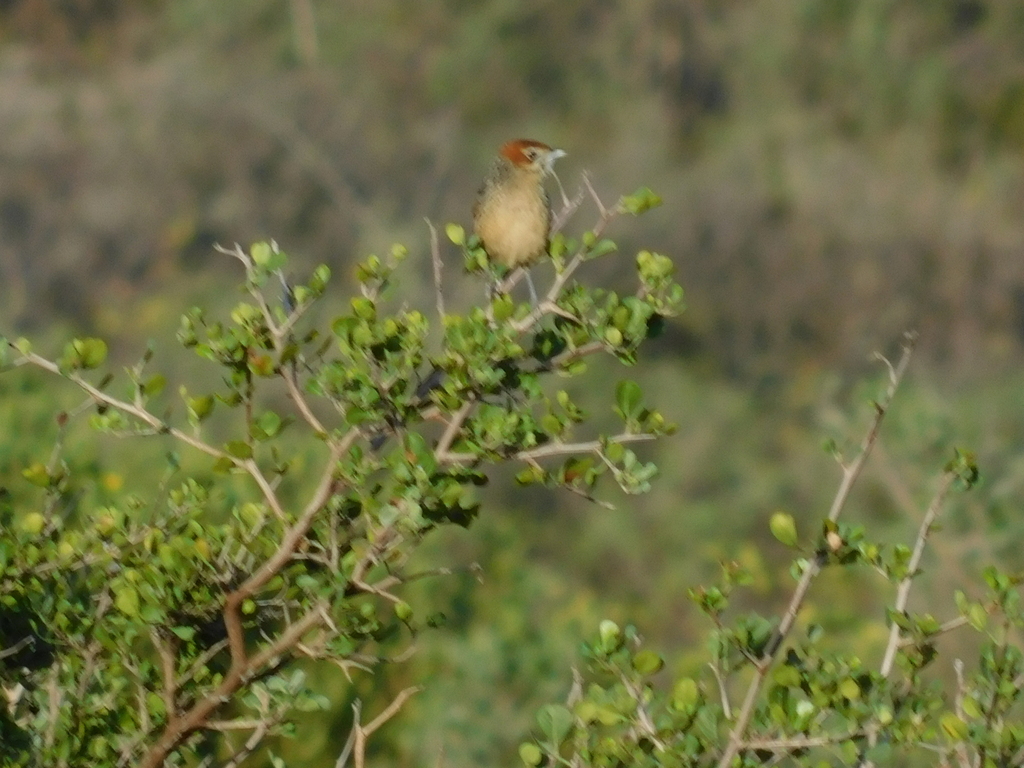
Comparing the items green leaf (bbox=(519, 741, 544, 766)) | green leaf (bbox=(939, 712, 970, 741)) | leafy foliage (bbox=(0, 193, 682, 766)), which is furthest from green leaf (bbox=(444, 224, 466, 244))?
green leaf (bbox=(939, 712, 970, 741))

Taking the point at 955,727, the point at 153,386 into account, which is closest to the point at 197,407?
the point at 153,386

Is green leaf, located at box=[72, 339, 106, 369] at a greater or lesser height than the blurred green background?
greater

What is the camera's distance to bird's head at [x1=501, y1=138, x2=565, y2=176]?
5.29 meters

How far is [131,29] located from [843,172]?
498 inches

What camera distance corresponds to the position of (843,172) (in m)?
24.3

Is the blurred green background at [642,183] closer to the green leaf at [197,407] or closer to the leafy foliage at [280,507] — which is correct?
the leafy foliage at [280,507]

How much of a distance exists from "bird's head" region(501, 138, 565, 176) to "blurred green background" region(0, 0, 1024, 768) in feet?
16.8

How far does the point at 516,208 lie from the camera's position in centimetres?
494

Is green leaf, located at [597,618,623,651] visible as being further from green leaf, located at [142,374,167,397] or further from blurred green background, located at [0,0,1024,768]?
blurred green background, located at [0,0,1024,768]

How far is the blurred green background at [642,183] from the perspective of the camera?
17328 mm

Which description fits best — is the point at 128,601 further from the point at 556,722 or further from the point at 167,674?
the point at 556,722

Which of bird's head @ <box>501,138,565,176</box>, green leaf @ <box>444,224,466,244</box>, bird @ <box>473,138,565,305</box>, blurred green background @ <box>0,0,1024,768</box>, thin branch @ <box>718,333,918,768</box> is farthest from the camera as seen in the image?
blurred green background @ <box>0,0,1024,768</box>

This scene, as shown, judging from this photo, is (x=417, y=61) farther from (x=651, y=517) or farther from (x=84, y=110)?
(x=651, y=517)

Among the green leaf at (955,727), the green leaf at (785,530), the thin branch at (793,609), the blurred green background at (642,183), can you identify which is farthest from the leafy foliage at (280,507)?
the blurred green background at (642,183)
